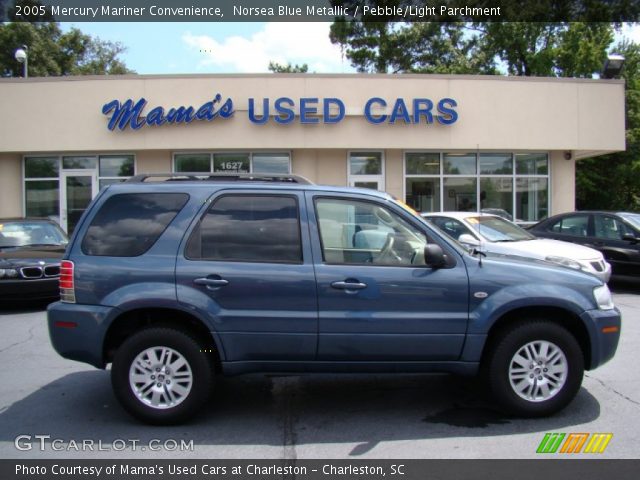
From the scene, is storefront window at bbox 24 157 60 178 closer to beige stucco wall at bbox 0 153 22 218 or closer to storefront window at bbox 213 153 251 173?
beige stucco wall at bbox 0 153 22 218

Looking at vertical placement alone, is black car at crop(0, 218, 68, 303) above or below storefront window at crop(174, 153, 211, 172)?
below

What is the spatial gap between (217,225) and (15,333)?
4.92 m

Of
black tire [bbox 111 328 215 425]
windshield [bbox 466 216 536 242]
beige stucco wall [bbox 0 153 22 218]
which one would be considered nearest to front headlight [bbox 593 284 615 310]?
black tire [bbox 111 328 215 425]

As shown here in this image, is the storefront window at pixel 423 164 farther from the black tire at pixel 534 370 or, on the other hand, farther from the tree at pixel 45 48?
the tree at pixel 45 48

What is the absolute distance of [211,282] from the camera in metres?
4.33

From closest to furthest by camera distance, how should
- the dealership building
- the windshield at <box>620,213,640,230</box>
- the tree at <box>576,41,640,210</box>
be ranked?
the windshield at <box>620,213,640,230</box>
the dealership building
the tree at <box>576,41,640,210</box>

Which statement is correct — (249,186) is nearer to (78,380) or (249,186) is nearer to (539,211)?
(78,380)

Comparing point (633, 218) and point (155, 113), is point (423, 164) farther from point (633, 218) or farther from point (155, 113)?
point (155, 113)

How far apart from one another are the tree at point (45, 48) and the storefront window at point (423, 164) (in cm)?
2477

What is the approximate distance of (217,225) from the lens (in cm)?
452

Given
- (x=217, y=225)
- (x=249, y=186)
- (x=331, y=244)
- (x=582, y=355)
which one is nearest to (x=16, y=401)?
(x=217, y=225)

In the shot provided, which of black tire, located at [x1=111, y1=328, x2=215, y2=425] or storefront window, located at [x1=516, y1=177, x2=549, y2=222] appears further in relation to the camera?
storefront window, located at [x1=516, y1=177, x2=549, y2=222]

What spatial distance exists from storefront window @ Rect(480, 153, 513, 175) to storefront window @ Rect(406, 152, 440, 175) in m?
1.46

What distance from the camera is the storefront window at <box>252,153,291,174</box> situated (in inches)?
663
